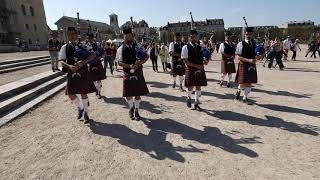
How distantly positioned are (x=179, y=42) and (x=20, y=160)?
706cm

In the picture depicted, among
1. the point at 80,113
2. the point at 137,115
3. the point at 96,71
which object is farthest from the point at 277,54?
the point at 80,113

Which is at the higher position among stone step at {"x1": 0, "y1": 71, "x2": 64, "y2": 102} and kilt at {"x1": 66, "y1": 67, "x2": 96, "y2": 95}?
kilt at {"x1": 66, "y1": 67, "x2": 96, "y2": 95}

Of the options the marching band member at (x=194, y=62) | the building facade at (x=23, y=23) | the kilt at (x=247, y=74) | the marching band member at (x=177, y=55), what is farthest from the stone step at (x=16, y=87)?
the building facade at (x=23, y=23)

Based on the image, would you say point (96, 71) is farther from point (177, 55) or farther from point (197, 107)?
point (197, 107)

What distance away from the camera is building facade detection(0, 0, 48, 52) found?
49969 mm

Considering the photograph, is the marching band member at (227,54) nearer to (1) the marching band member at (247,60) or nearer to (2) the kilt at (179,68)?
(2) the kilt at (179,68)

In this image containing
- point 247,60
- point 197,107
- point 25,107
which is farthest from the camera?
point 25,107

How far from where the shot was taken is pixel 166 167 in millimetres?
4953

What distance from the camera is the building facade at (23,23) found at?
49969mm

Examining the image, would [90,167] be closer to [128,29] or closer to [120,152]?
[120,152]

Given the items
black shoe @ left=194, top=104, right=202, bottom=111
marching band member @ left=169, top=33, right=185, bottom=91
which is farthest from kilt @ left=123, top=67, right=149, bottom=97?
marching band member @ left=169, top=33, right=185, bottom=91

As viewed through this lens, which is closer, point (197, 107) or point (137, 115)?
point (137, 115)

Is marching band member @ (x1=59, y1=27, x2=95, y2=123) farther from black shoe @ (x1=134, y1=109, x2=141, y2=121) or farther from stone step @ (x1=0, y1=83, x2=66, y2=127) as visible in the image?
stone step @ (x1=0, y1=83, x2=66, y2=127)

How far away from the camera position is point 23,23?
55125mm
